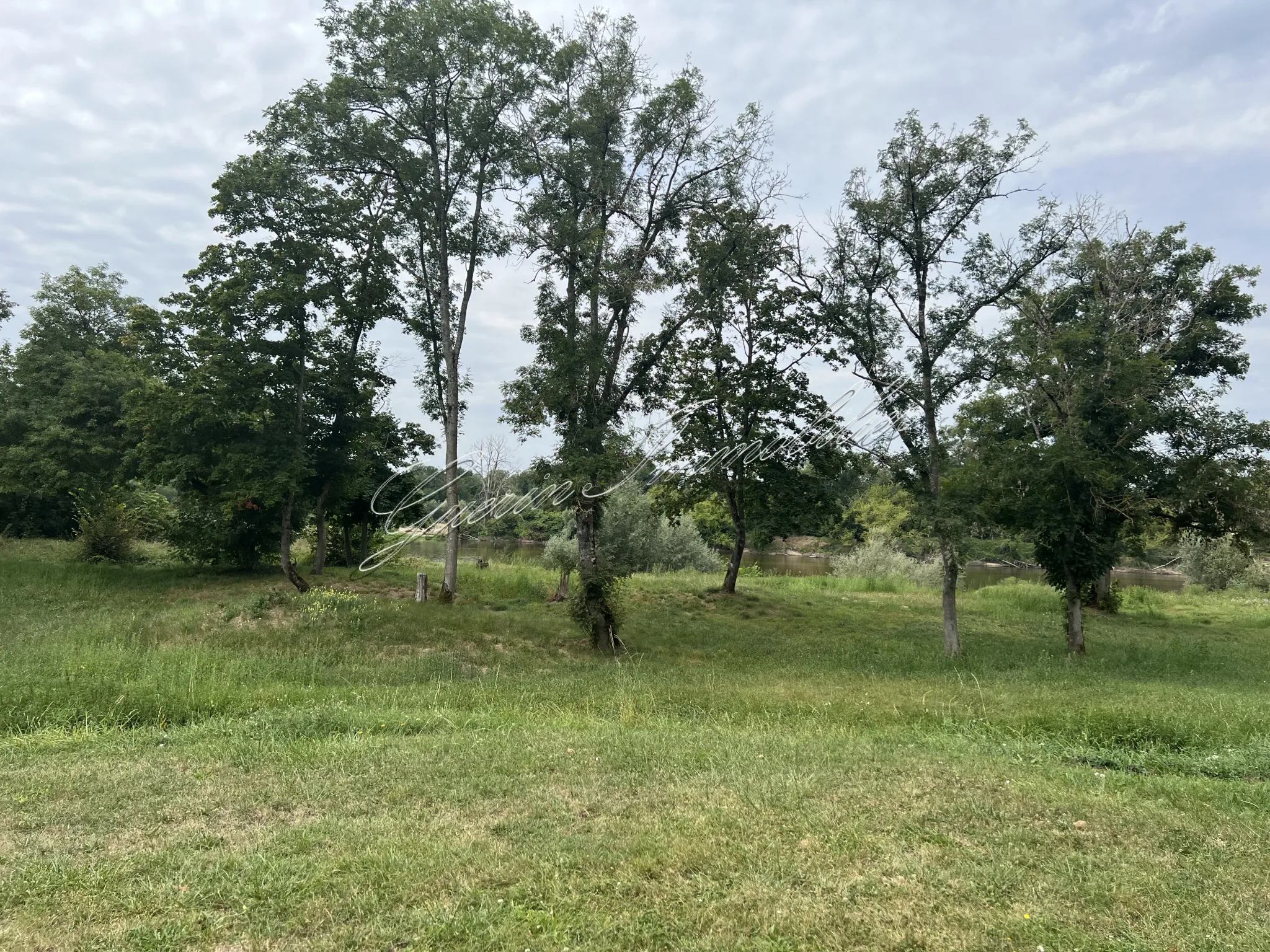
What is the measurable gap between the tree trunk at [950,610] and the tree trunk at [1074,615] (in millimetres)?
2510

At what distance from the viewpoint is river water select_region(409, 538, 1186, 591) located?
119 feet

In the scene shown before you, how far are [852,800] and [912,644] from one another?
13314 millimetres

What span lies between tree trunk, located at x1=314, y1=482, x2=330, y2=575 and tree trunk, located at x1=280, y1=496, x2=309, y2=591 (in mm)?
1344

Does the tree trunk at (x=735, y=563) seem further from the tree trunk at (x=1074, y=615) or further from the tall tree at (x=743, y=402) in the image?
the tree trunk at (x=1074, y=615)

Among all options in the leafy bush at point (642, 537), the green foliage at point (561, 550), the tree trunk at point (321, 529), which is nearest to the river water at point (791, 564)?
the green foliage at point (561, 550)

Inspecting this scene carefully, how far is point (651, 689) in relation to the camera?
34.8 feet

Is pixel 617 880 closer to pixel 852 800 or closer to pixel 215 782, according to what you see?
pixel 852 800

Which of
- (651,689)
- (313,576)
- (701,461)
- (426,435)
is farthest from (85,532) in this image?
(651,689)

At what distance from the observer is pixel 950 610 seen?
632 inches

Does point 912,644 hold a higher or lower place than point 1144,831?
lower

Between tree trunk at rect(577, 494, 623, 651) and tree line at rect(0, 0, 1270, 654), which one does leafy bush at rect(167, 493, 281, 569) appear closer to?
tree line at rect(0, 0, 1270, 654)

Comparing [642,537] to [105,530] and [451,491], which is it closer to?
[451,491]

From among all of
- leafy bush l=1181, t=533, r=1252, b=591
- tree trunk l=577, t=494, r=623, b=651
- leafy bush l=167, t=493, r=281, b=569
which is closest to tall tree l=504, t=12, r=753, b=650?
tree trunk l=577, t=494, r=623, b=651

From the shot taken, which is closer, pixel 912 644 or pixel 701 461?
pixel 912 644
